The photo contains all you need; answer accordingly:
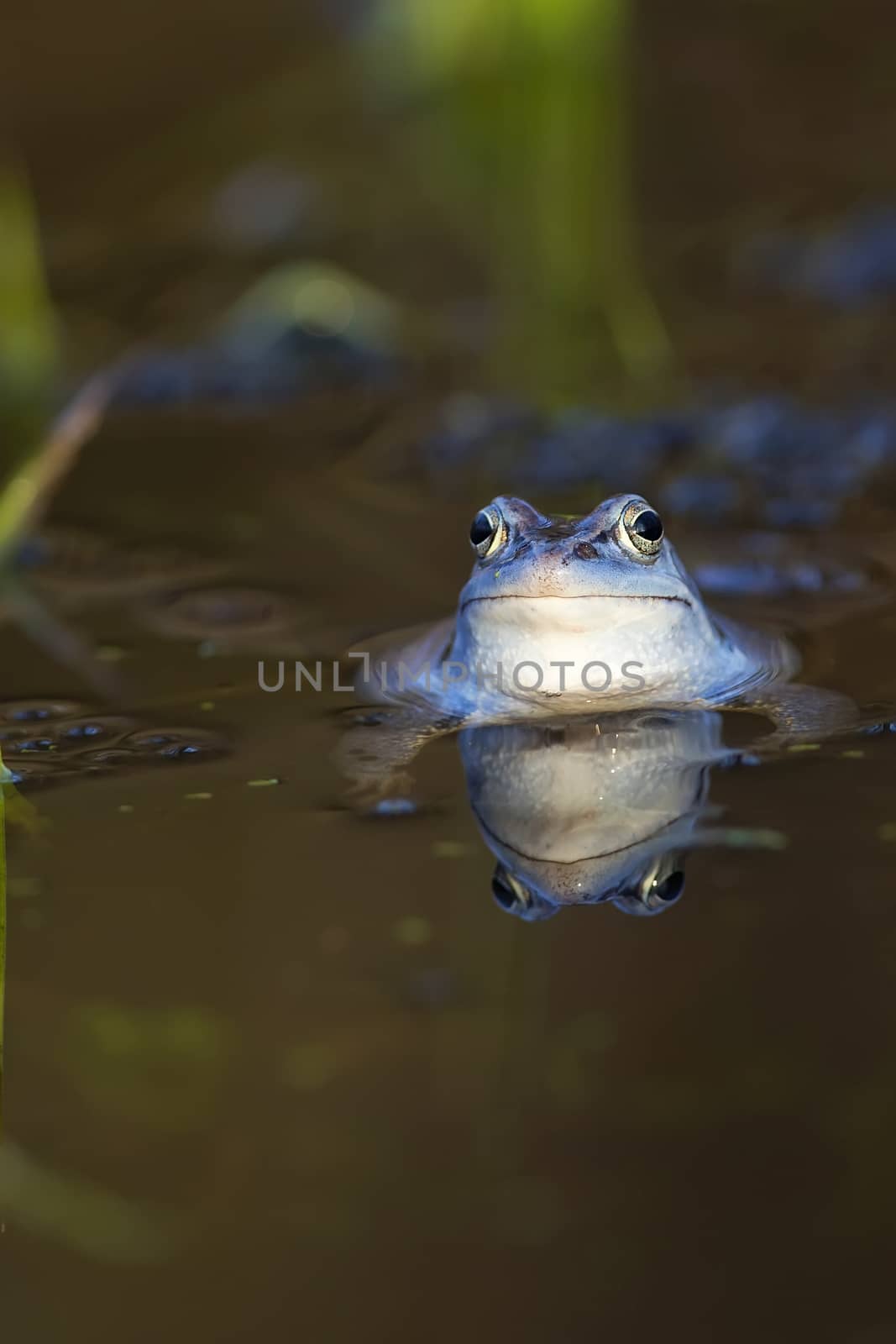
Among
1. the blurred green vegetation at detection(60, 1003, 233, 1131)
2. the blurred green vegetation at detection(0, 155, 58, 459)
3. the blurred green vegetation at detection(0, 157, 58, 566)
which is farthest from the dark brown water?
the blurred green vegetation at detection(0, 155, 58, 459)

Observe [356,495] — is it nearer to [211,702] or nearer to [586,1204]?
[211,702]

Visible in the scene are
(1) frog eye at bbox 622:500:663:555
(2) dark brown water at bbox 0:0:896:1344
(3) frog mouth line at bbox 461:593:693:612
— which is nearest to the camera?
(2) dark brown water at bbox 0:0:896:1344

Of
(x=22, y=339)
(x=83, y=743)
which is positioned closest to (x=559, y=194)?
(x=22, y=339)

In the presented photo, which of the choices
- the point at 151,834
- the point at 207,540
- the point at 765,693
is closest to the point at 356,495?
the point at 207,540

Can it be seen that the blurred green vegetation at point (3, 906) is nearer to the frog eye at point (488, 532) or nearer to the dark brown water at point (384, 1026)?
the dark brown water at point (384, 1026)

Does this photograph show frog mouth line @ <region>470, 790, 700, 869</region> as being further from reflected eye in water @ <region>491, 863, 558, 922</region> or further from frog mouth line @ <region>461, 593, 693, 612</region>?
frog mouth line @ <region>461, 593, 693, 612</region>

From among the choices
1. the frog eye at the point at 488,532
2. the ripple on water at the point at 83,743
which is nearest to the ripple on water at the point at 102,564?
the ripple on water at the point at 83,743

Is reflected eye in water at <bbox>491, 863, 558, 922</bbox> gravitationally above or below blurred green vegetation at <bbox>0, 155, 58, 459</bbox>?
below
